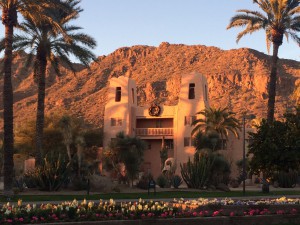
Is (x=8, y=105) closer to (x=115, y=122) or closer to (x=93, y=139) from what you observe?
(x=115, y=122)

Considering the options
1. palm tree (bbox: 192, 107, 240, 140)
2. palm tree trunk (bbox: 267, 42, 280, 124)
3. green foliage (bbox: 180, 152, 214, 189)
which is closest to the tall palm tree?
green foliage (bbox: 180, 152, 214, 189)

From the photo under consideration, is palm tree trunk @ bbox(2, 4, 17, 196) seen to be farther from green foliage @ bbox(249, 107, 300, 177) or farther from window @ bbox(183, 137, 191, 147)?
window @ bbox(183, 137, 191, 147)

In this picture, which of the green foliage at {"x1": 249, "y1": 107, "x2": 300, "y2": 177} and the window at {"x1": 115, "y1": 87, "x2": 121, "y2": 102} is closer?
the green foliage at {"x1": 249, "y1": 107, "x2": 300, "y2": 177}

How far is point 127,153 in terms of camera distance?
155 ft

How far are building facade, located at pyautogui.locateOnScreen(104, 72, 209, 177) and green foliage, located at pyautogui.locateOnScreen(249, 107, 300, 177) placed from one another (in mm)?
36472

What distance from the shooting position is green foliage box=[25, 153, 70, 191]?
34469 millimetres

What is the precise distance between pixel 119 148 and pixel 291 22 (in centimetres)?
1979

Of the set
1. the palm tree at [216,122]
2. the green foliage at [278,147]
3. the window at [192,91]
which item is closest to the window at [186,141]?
the palm tree at [216,122]

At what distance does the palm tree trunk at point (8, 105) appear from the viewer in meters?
28.7

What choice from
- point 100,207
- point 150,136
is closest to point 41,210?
point 100,207

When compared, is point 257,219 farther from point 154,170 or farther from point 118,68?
point 118,68

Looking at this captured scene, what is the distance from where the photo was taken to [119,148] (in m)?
48.6

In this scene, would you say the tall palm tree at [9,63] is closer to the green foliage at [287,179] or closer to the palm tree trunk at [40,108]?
→ the palm tree trunk at [40,108]

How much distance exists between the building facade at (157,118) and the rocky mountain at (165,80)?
138ft
